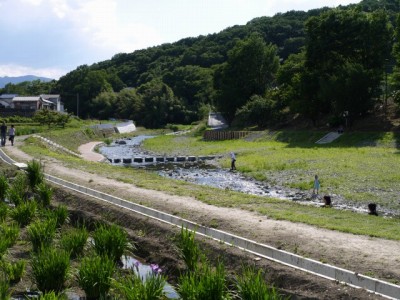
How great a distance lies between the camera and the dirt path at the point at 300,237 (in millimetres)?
8477

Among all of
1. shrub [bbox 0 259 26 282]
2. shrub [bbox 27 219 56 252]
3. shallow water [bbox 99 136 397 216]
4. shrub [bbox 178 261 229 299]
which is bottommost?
shallow water [bbox 99 136 397 216]

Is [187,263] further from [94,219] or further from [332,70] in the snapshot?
[332,70]

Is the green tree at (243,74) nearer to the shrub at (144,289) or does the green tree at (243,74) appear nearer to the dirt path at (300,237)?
the dirt path at (300,237)

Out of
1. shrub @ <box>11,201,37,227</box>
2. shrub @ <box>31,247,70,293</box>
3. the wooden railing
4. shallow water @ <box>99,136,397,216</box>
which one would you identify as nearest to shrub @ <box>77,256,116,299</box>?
shrub @ <box>31,247,70,293</box>

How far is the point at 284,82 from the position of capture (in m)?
57.6

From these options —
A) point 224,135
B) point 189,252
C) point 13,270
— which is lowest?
point 13,270

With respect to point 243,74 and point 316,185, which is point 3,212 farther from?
point 243,74

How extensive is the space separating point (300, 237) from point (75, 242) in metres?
4.64

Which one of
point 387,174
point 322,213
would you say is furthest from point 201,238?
point 387,174

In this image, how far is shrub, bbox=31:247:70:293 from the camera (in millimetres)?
8211

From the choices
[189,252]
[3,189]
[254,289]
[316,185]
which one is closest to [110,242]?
[189,252]

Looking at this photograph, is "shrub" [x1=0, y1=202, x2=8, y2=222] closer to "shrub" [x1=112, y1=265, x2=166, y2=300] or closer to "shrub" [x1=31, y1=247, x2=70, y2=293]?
"shrub" [x1=31, y1=247, x2=70, y2=293]

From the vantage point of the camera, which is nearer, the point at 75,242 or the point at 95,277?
the point at 95,277

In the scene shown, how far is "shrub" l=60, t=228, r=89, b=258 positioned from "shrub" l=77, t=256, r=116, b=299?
190 centimetres
